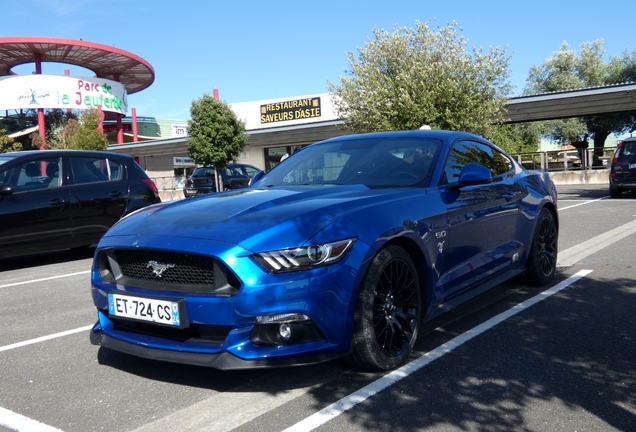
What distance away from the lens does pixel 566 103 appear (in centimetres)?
3112

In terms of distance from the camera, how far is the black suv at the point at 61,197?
8.12 meters

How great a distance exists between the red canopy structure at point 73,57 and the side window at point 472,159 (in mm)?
47194

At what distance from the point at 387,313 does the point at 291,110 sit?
45.1 m

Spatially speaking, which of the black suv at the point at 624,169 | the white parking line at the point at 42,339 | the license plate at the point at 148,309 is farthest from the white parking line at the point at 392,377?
the black suv at the point at 624,169

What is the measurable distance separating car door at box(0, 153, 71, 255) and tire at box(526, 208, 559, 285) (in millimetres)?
6143

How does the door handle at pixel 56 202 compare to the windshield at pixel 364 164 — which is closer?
the windshield at pixel 364 164

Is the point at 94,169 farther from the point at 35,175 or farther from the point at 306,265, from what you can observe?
the point at 306,265

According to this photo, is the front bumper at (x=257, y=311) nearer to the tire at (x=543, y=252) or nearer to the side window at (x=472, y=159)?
the side window at (x=472, y=159)

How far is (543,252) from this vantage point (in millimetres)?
5891

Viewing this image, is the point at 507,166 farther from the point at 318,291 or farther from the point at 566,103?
the point at 566,103

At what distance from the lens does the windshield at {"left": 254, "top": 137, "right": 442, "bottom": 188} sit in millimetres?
4383

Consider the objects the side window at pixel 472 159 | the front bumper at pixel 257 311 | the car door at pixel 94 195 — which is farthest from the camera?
the car door at pixel 94 195

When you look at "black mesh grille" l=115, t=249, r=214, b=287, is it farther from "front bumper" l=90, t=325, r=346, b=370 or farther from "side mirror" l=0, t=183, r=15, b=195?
"side mirror" l=0, t=183, r=15, b=195

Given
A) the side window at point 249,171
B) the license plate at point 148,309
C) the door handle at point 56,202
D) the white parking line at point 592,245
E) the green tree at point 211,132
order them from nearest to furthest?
the license plate at point 148,309 → the white parking line at point 592,245 → the door handle at point 56,202 → the side window at point 249,171 → the green tree at point 211,132
